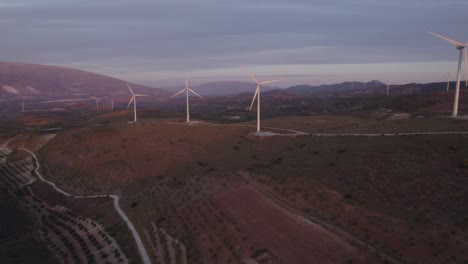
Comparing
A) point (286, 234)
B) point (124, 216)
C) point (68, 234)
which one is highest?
point (286, 234)

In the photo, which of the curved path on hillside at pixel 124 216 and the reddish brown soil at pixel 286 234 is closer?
the reddish brown soil at pixel 286 234

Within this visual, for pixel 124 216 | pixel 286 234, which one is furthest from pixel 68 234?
pixel 286 234

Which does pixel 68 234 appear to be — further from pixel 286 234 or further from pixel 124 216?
pixel 286 234

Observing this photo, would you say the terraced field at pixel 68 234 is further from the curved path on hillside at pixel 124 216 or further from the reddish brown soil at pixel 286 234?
the reddish brown soil at pixel 286 234

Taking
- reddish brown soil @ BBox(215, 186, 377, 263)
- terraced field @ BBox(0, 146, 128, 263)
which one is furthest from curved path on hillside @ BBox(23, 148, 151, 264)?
reddish brown soil @ BBox(215, 186, 377, 263)

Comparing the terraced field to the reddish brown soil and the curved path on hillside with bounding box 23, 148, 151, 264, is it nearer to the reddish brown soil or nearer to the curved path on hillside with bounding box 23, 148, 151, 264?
the curved path on hillside with bounding box 23, 148, 151, 264

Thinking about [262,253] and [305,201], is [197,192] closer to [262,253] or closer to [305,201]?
[305,201]

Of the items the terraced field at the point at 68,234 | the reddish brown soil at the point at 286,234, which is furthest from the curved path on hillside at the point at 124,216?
the reddish brown soil at the point at 286,234

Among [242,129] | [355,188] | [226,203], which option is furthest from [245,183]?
[242,129]
